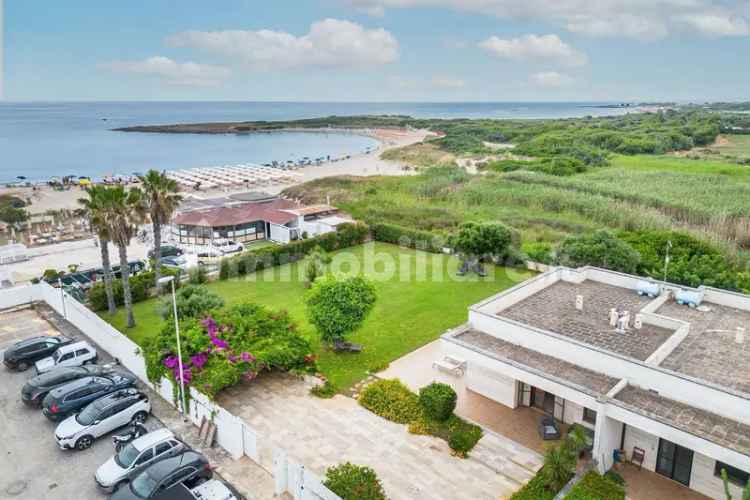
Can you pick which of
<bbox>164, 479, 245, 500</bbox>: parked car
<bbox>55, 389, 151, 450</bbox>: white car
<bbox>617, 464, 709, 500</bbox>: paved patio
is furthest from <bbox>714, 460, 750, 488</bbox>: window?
<bbox>55, 389, 151, 450</bbox>: white car

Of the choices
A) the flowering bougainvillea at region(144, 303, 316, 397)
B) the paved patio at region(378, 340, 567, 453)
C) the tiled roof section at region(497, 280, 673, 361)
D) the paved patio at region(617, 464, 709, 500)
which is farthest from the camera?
the flowering bougainvillea at region(144, 303, 316, 397)

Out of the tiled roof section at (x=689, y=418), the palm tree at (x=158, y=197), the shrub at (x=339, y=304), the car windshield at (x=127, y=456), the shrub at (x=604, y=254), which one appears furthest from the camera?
the shrub at (x=604, y=254)

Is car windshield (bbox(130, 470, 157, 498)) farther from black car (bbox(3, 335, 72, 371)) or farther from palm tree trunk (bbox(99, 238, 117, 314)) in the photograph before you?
palm tree trunk (bbox(99, 238, 117, 314))

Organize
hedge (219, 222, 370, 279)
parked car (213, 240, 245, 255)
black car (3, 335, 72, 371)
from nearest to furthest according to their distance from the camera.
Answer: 1. black car (3, 335, 72, 371)
2. hedge (219, 222, 370, 279)
3. parked car (213, 240, 245, 255)

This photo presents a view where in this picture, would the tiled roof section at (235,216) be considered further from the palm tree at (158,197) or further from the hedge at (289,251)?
the palm tree at (158,197)

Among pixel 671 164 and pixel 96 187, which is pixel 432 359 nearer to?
pixel 96 187

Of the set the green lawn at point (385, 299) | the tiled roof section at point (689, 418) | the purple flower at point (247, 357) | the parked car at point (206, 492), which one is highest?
the tiled roof section at point (689, 418)

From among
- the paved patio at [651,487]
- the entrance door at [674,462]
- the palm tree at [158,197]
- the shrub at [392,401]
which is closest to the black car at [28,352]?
the palm tree at [158,197]
